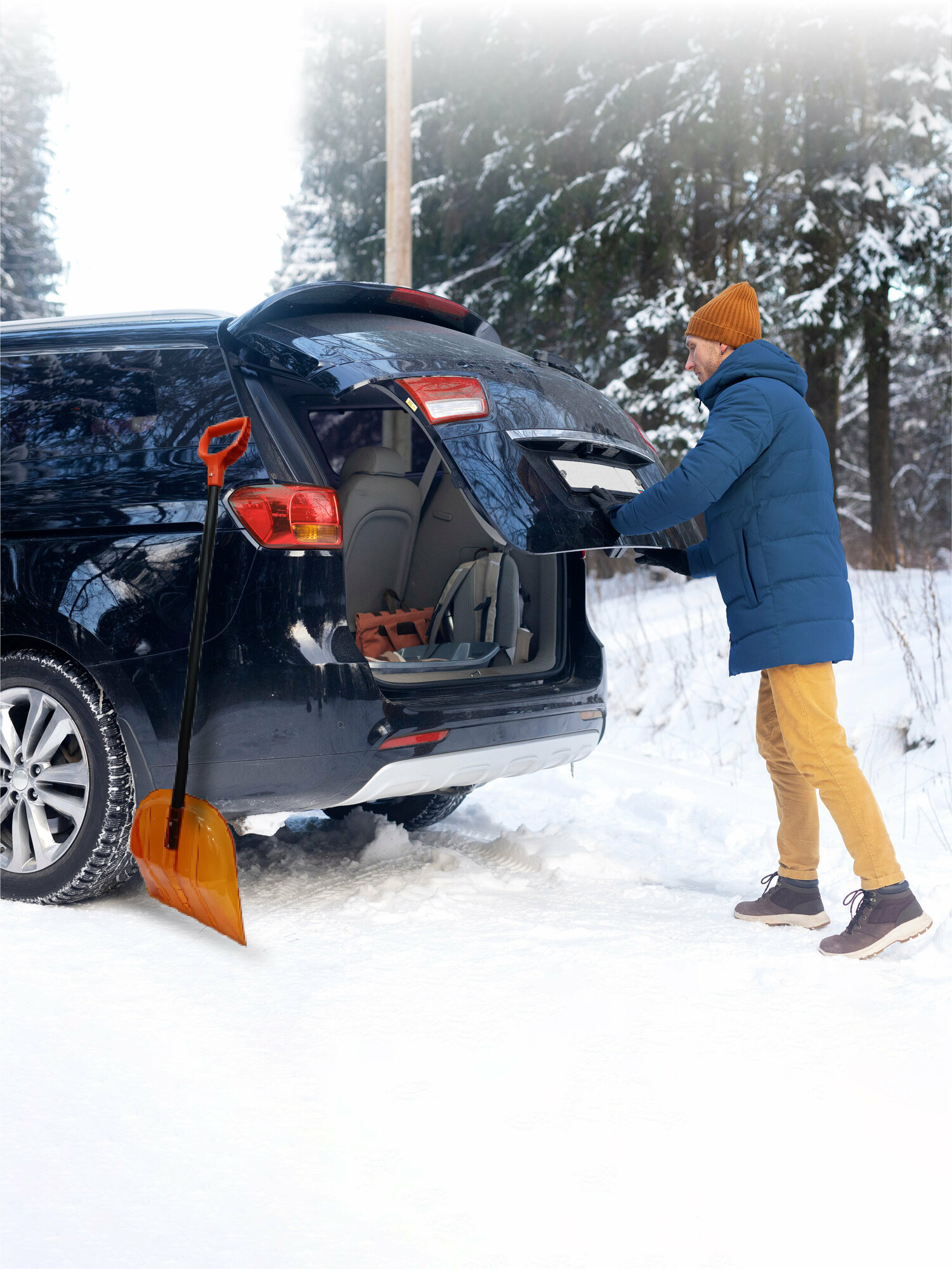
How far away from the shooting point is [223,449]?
10.6 ft

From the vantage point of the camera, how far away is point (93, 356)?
3.71 meters

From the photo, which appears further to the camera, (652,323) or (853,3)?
(652,323)

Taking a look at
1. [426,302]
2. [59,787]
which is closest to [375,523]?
[426,302]

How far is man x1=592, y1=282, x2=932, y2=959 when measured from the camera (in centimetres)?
325

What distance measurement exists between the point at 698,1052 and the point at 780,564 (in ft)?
4.82

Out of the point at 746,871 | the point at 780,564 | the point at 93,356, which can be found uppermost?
the point at 93,356

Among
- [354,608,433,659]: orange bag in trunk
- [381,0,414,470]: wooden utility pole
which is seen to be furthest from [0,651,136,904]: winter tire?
[381,0,414,470]: wooden utility pole

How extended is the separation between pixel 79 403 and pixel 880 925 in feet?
9.78

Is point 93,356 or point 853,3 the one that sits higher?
point 853,3

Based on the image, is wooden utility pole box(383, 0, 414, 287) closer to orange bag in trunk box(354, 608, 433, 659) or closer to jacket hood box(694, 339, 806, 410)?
orange bag in trunk box(354, 608, 433, 659)

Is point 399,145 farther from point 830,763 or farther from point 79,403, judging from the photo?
point 830,763

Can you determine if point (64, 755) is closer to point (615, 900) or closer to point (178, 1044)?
point (178, 1044)

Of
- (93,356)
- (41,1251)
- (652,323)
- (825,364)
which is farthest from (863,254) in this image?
(41,1251)

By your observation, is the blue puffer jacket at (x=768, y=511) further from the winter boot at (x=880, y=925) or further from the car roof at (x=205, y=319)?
the car roof at (x=205, y=319)
